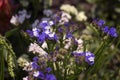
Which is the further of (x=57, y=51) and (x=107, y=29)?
(x=107, y=29)

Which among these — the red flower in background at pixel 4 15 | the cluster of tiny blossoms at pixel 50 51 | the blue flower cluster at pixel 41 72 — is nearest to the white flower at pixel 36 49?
the cluster of tiny blossoms at pixel 50 51

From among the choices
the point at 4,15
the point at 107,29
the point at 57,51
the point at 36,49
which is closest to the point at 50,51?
the point at 36,49

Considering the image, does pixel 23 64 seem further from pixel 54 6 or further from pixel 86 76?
pixel 54 6

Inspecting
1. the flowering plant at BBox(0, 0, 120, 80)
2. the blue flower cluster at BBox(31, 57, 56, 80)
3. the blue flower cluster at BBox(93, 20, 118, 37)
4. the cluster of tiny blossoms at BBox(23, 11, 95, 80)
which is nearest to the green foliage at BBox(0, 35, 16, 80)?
the flowering plant at BBox(0, 0, 120, 80)

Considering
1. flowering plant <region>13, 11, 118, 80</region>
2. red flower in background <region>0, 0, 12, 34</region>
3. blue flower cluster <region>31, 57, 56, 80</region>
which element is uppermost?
red flower in background <region>0, 0, 12, 34</region>

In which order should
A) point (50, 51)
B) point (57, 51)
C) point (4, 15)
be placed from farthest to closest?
point (4, 15), point (50, 51), point (57, 51)

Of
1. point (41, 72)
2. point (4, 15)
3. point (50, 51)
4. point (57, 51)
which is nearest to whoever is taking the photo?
point (41, 72)

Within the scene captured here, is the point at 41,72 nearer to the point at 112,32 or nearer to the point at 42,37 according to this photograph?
the point at 42,37

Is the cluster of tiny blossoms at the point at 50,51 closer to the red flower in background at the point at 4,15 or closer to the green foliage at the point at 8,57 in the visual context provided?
the green foliage at the point at 8,57

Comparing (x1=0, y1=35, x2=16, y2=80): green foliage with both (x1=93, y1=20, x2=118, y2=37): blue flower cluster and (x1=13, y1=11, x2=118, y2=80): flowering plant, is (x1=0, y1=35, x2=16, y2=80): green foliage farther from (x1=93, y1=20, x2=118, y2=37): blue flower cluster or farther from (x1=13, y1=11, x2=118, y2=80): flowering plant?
(x1=93, y1=20, x2=118, y2=37): blue flower cluster

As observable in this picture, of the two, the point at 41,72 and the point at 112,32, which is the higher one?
the point at 112,32
